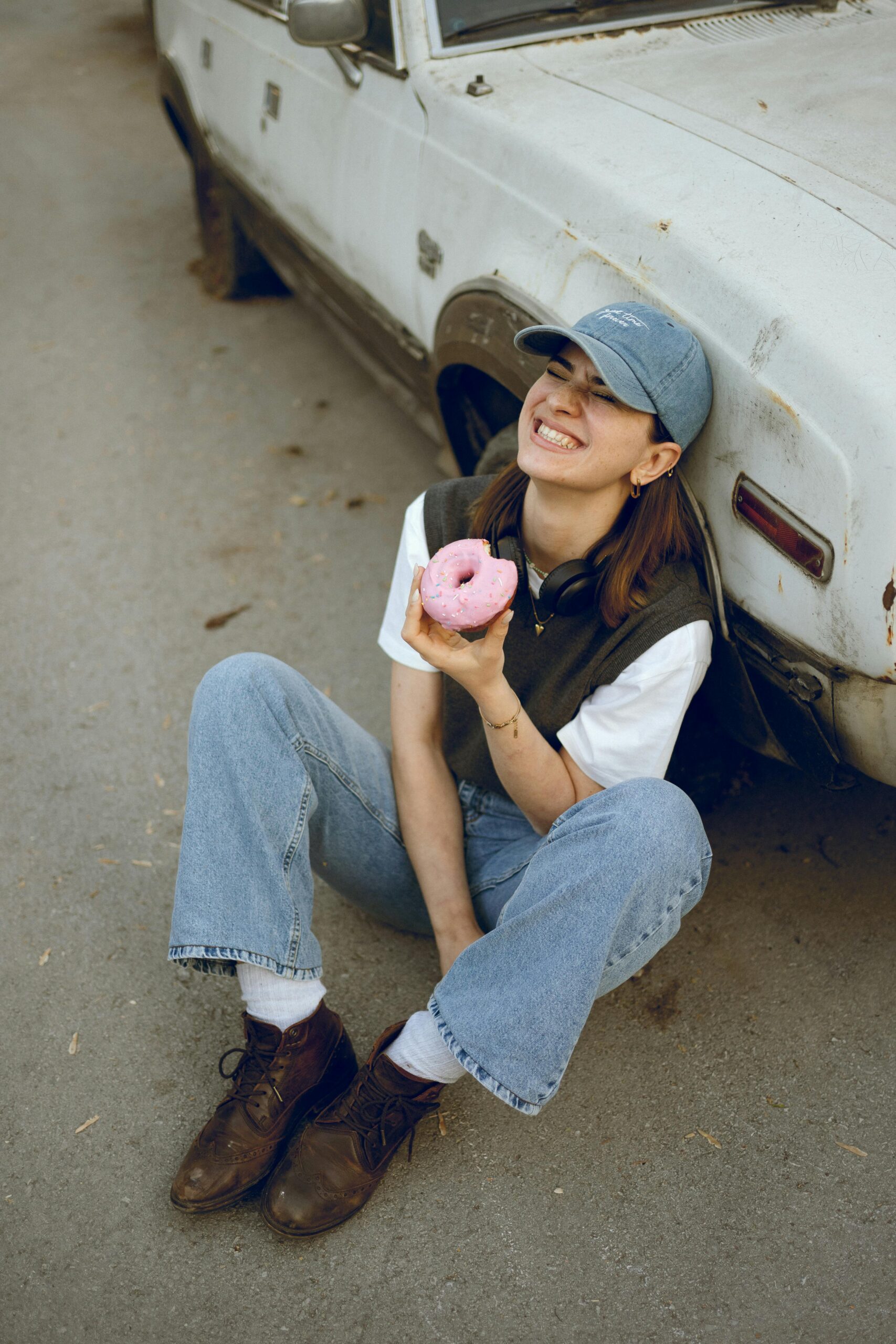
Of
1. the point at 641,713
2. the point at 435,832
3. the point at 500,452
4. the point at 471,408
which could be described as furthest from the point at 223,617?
the point at 641,713

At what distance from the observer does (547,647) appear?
2029 mm

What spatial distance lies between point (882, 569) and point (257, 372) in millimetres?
3858

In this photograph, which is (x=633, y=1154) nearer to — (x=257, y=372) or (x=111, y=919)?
(x=111, y=919)

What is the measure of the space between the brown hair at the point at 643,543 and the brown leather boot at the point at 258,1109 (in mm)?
992

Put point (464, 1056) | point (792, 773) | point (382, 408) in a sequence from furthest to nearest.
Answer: point (382, 408)
point (792, 773)
point (464, 1056)

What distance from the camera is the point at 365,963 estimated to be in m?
2.47

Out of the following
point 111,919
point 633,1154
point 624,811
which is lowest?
point 111,919

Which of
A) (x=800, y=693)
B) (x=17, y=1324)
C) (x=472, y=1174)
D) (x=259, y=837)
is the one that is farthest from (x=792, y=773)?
(x=17, y=1324)

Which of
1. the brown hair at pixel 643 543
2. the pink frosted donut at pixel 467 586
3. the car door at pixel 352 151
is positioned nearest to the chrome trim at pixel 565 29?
the car door at pixel 352 151

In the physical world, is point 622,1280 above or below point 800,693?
below

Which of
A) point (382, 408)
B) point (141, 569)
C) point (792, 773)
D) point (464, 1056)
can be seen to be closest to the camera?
point (464, 1056)

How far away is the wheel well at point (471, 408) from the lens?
2857mm

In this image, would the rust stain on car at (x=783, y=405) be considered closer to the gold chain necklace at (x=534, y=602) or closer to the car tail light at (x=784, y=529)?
the car tail light at (x=784, y=529)

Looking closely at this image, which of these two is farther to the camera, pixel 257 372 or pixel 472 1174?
pixel 257 372
